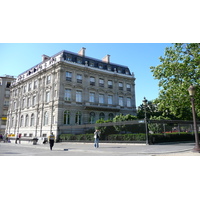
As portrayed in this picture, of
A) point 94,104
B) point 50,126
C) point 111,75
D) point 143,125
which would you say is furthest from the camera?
point 111,75

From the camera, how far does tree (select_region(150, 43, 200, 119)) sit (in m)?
14.3

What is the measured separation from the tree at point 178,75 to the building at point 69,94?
1752 centimetres

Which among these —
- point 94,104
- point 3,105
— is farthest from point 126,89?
point 3,105

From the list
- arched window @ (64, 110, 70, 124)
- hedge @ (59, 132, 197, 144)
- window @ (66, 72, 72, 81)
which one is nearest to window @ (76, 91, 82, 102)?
window @ (66, 72, 72, 81)

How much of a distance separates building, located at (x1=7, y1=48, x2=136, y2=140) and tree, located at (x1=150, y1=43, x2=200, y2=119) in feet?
57.5

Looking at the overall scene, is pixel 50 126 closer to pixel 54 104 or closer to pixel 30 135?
pixel 54 104

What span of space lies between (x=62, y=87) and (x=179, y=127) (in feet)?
64.4

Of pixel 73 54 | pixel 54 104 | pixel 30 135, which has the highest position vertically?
pixel 73 54

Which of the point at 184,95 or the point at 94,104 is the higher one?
the point at 94,104

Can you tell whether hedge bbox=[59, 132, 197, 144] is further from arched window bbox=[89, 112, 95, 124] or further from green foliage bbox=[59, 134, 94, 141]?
arched window bbox=[89, 112, 95, 124]

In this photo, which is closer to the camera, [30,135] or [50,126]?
[50,126]

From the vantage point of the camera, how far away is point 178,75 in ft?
50.4

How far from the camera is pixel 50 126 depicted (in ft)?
98.6

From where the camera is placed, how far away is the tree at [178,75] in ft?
46.9
